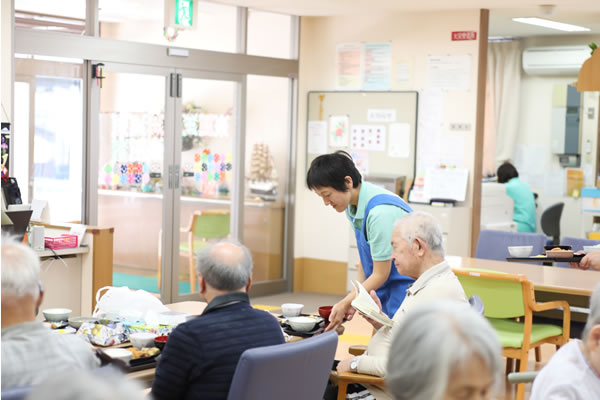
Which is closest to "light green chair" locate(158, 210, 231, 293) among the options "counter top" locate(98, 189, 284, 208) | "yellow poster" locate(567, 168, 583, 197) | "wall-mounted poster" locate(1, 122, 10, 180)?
"counter top" locate(98, 189, 284, 208)

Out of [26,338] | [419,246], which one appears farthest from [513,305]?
[26,338]

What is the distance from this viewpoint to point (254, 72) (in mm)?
7926

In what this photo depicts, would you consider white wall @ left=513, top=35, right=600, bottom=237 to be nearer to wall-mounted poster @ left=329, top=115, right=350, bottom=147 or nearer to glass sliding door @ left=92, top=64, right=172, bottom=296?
wall-mounted poster @ left=329, top=115, right=350, bottom=147

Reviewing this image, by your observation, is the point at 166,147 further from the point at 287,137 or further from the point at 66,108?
the point at 287,137

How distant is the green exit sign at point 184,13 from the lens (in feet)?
23.4

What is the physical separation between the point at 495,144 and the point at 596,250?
20.6 ft

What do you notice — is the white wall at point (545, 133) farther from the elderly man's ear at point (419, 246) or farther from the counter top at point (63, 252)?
the elderly man's ear at point (419, 246)

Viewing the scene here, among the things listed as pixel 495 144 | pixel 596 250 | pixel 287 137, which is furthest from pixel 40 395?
pixel 495 144

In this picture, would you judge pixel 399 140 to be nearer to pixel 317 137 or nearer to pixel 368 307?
pixel 317 137

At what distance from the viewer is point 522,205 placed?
28.7 feet

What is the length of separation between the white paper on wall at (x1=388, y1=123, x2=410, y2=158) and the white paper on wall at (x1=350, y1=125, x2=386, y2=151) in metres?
0.08

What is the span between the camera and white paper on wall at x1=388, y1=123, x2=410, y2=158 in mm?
7941

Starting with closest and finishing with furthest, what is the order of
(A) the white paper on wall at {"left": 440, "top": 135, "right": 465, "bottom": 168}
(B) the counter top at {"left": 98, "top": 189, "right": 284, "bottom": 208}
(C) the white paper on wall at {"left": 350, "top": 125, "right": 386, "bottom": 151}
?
1. (B) the counter top at {"left": 98, "top": 189, "right": 284, "bottom": 208}
2. (A) the white paper on wall at {"left": 440, "top": 135, "right": 465, "bottom": 168}
3. (C) the white paper on wall at {"left": 350, "top": 125, "right": 386, "bottom": 151}

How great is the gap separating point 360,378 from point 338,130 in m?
5.32
